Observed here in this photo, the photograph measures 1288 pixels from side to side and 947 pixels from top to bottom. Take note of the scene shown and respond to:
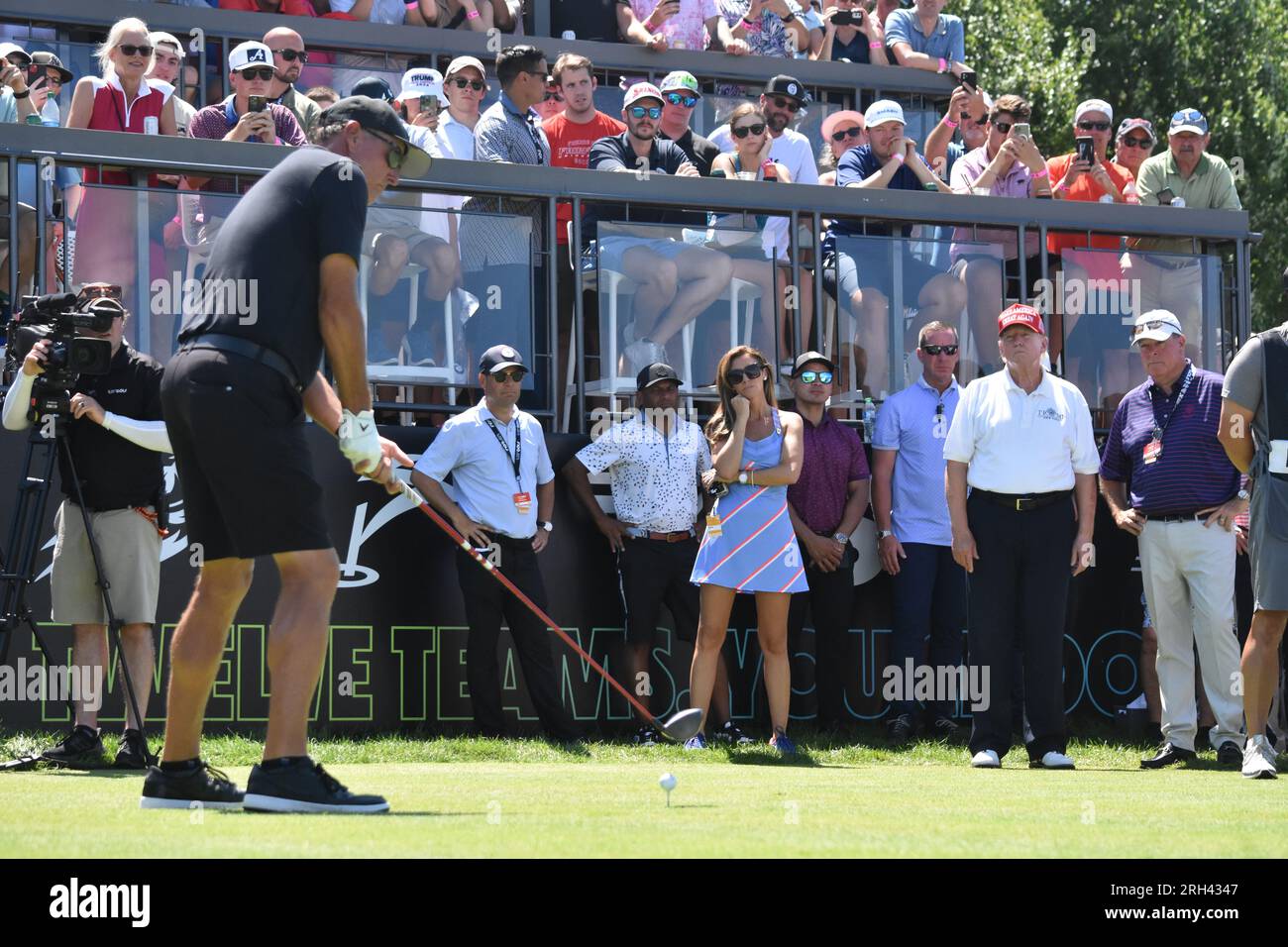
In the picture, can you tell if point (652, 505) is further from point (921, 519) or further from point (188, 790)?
point (188, 790)

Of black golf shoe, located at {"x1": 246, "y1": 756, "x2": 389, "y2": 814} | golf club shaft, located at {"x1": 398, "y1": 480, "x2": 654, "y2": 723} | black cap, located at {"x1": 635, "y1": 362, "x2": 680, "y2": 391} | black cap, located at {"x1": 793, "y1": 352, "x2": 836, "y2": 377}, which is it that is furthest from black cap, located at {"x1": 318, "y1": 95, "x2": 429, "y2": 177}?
black cap, located at {"x1": 793, "y1": 352, "x2": 836, "y2": 377}

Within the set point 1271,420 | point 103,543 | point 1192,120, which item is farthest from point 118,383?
point 1192,120

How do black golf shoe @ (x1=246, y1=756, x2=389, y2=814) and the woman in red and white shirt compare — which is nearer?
black golf shoe @ (x1=246, y1=756, x2=389, y2=814)

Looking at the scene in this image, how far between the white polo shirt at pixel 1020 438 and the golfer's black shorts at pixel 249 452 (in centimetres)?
484

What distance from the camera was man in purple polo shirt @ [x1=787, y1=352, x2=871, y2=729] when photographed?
11336 millimetres

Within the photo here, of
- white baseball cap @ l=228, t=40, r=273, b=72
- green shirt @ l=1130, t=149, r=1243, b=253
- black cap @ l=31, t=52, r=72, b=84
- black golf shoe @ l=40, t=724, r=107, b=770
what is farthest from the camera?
green shirt @ l=1130, t=149, r=1243, b=253

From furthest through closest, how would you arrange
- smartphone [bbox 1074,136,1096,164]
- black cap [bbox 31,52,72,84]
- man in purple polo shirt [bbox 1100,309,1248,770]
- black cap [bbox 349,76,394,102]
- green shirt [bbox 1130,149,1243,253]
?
green shirt [bbox 1130,149,1243,253], smartphone [bbox 1074,136,1096,164], black cap [bbox 31,52,72,84], man in purple polo shirt [bbox 1100,309,1248,770], black cap [bbox 349,76,394,102]

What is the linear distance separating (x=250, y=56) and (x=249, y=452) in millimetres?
6535

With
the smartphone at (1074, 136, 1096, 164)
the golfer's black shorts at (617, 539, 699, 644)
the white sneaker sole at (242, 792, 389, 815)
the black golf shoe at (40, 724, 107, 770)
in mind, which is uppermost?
the smartphone at (1074, 136, 1096, 164)

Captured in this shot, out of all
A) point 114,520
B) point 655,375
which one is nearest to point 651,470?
point 655,375

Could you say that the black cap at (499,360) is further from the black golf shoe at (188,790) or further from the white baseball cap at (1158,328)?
the black golf shoe at (188,790)

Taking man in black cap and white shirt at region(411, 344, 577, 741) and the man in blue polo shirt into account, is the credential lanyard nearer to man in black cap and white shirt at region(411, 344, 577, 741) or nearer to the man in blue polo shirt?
man in black cap and white shirt at region(411, 344, 577, 741)

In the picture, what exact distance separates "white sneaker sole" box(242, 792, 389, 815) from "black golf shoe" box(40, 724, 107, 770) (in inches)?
129
